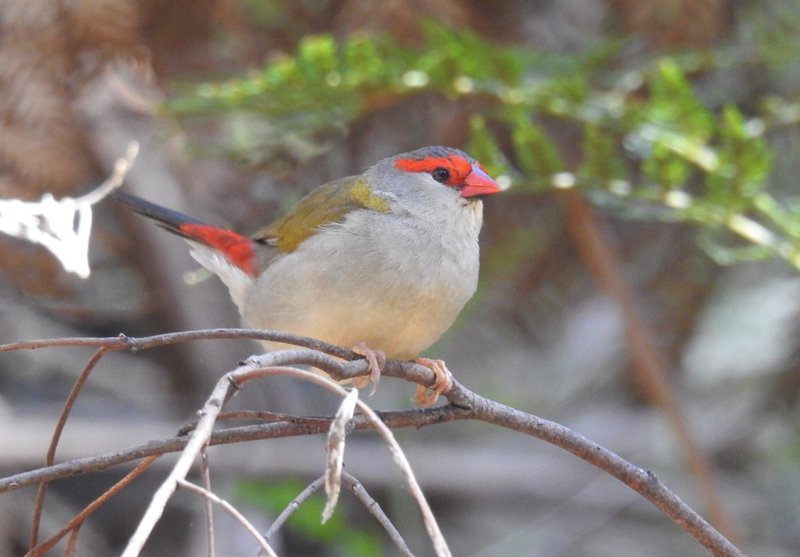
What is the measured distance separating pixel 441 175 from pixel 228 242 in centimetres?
74

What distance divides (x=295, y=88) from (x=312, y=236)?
0.91 m

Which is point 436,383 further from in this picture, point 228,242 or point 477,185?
point 228,242

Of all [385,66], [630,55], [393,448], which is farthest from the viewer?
[630,55]

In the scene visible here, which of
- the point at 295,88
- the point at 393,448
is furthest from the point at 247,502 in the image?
the point at 393,448

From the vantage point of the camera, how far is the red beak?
353 cm

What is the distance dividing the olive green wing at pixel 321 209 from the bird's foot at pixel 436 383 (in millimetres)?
633

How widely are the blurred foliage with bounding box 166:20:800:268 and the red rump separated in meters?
0.55

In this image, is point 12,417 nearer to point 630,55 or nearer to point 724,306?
point 630,55

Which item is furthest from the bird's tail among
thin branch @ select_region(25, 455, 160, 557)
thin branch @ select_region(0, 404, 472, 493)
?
thin branch @ select_region(25, 455, 160, 557)

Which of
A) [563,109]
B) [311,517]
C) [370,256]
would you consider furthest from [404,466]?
[311,517]

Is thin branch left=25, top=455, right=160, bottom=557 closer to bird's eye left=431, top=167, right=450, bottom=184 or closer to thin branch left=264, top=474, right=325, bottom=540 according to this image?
thin branch left=264, top=474, right=325, bottom=540

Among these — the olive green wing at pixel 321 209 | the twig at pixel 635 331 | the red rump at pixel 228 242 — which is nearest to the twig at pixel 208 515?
the olive green wing at pixel 321 209

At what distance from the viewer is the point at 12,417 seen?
516 centimetres

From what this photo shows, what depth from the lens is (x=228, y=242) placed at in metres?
3.78
